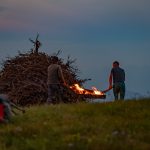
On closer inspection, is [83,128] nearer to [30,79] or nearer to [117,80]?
[117,80]

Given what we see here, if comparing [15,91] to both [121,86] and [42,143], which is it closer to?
[121,86]

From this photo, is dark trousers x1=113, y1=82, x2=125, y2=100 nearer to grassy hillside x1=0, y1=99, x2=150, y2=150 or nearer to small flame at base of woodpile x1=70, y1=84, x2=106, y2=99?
small flame at base of woodpile x1=70, y1=84, x2=106, y2=99

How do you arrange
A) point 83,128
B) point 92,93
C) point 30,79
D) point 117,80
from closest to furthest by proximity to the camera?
point 83,128 → point 117,80 → point 92,93 → point 30,79

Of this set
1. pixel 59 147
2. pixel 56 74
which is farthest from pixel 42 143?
pixel 56 74

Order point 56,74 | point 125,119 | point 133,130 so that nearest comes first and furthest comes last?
point 133,130 < point 125,119 < point 56,74

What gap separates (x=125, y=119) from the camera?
521 inches

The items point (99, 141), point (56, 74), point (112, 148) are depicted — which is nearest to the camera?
point (112, 148)

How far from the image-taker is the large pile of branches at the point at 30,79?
104 ft

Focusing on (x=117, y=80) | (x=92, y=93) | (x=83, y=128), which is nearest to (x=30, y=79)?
(x=92, y=93)

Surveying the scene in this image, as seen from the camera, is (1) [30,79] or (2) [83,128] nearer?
(2) [83,128]

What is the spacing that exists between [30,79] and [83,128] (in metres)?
19.9

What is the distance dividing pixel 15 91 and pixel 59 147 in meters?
21.9

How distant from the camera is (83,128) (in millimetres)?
12219

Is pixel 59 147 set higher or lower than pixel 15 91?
lower
